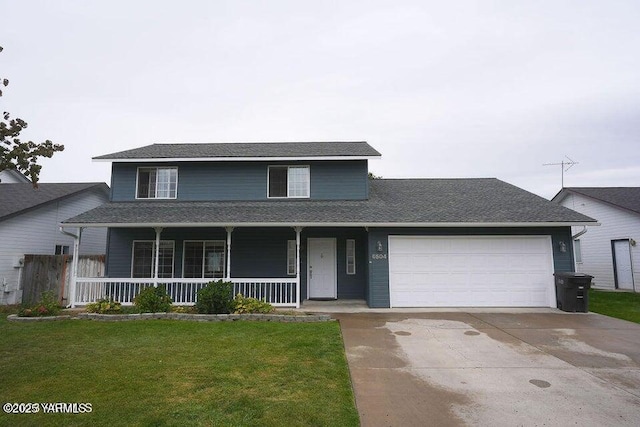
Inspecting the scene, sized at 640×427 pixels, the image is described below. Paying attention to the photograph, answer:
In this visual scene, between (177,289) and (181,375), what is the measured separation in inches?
309

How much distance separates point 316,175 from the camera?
45.6 ft

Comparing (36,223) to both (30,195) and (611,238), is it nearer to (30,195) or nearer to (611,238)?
(30,195)

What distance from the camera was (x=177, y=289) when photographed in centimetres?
1262

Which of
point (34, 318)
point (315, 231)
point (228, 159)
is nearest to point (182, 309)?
point (34, 318)

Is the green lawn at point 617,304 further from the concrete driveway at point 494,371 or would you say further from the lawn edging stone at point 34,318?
the lawn edging stone at point 34,318

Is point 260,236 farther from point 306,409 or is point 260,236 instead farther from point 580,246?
point 580,246

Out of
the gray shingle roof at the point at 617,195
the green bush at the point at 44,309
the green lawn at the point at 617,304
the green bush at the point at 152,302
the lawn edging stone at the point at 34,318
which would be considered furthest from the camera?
the gray shingle roof at the point at 617,195

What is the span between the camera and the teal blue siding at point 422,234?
11.5 m

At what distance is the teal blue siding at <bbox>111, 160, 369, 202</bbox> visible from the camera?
13844 mm

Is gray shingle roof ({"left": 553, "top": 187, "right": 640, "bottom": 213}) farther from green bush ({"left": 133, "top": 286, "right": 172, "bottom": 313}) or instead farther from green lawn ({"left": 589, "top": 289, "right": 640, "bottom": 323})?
green bush ({"left": 133, "top": 286, "right": 172, "bottom": 313})

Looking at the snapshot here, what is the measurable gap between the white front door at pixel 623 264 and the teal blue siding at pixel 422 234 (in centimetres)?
767

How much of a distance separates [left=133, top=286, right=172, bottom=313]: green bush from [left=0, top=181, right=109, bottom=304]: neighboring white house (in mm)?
6460

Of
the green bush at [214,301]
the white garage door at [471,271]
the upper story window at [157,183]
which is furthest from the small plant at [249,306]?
the upper story window at [157,183]

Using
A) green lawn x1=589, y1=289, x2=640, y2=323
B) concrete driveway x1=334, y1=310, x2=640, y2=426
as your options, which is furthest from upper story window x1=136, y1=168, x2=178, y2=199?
green lawn x1=589, y1=289, x2=640, y2=323
